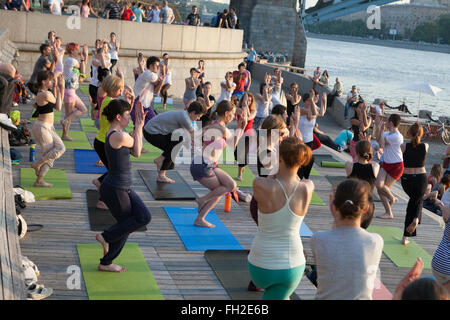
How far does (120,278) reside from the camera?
6.96 meters

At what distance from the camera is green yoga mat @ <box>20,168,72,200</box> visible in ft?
32.1

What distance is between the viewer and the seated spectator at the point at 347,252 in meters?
4.18

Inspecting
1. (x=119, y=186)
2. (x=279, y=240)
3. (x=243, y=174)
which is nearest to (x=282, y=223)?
(x=279, y=240)

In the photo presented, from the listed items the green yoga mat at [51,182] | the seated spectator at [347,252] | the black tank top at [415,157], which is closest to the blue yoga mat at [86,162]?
the green yoga mat at [51,182]

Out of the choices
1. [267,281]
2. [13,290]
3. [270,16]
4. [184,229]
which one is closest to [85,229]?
[184,229]

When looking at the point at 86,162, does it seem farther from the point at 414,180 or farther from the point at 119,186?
the point at 414,180

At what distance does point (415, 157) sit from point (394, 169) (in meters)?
1.04

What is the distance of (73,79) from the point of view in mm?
13391

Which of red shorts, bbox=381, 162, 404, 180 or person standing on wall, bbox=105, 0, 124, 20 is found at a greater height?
person standing on wall, bbox=105, 0, 124, 20

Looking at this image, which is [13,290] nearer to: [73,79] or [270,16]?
[73,79]

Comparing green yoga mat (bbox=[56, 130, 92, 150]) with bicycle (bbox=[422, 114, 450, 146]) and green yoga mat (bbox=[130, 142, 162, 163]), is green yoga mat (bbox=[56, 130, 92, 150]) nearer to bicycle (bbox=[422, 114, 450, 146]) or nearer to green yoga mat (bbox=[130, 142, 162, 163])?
green yoga mat (bbox=[130, 142, 162, 163])

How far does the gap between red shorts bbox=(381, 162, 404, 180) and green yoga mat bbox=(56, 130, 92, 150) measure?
647 centimetres

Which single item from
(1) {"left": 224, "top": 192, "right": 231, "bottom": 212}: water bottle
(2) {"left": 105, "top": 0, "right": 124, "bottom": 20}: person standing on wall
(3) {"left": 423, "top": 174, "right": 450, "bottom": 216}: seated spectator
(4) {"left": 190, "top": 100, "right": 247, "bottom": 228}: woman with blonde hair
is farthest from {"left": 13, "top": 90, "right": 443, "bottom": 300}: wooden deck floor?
(2) {"left": 105, "top": 0, "right": 124, "bottom": 20}: person standing on wall
